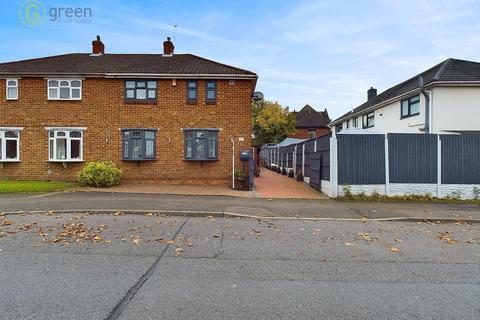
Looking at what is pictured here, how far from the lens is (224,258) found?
5980 millimetres

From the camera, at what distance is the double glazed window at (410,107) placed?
20.9 m

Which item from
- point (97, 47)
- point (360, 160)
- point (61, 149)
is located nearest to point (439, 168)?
point (360, 160)

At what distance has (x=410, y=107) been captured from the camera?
21703 mm

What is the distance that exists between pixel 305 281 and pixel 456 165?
12.2m

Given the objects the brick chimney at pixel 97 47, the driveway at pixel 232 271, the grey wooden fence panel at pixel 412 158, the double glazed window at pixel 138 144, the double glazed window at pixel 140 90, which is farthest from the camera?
the brick chimney at pixel 97 47

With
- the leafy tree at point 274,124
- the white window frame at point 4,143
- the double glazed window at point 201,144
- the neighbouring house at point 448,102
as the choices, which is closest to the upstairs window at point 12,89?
the white window frame at point 4,143

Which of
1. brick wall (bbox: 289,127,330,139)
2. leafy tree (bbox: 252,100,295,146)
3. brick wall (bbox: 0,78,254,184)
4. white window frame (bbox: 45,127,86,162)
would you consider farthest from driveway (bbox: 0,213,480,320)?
brick wall (bbox: 289,127,330,139)

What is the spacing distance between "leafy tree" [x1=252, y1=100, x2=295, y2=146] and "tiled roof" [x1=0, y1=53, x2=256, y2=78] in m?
36.6

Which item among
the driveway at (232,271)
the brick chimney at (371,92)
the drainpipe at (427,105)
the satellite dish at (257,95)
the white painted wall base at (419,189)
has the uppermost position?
the brick chimney at (371,92)

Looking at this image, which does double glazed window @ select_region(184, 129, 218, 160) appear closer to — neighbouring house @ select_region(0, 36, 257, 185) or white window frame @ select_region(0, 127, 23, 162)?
neighbouring house @ select_region(0, 36, 257, 185)

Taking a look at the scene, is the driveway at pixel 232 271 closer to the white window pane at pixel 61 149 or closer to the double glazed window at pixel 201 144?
the double glazed window at pixel 201 144

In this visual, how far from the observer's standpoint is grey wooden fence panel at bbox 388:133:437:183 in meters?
14.2

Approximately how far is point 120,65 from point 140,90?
7.30 feet

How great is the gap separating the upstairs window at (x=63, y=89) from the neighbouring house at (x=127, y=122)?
4 cm
